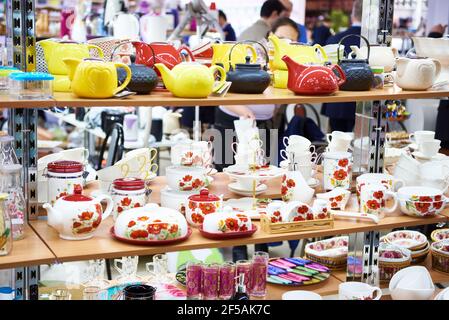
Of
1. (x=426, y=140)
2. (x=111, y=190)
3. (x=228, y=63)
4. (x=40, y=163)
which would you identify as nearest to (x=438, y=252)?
(x=426, y=140)

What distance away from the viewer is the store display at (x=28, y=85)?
7.32 ft

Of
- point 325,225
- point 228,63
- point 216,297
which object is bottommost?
point 216,297

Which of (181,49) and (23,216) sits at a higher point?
(181,49)

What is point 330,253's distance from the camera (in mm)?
3270

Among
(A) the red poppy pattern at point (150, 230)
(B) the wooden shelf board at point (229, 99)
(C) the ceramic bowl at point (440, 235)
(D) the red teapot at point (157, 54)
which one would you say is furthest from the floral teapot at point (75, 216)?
(C) the ceramic bowl at point (440, 235)

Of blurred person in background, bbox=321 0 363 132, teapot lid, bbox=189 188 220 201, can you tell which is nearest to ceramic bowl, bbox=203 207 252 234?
teapot lid, bbox=189 188 220 201

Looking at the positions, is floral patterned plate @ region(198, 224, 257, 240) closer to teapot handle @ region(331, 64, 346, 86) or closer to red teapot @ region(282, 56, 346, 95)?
red teapot @ region(282, 56, 346, 95)

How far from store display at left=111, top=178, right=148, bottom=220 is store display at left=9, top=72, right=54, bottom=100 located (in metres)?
0.45

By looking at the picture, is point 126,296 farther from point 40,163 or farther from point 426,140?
point 426,140

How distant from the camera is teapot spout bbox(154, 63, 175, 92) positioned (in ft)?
8.04

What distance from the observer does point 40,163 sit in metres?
2.81

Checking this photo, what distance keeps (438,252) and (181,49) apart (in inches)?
53.0

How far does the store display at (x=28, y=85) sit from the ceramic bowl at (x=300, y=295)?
3.74ft
